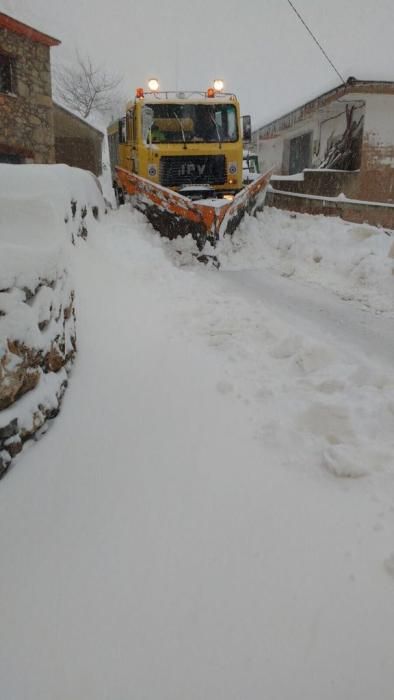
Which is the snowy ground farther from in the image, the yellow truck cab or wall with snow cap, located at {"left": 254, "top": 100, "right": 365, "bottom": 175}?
wall with snow cap, located at {"left": 254, "top": 100, "right": 365, "bottom": 175}

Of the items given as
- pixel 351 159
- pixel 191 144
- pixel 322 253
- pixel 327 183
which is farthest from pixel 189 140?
pixel 351 159

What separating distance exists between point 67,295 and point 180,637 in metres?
2.22

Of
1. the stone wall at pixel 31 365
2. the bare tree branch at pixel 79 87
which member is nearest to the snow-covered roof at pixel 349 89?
the stone wall at pixel 31 365

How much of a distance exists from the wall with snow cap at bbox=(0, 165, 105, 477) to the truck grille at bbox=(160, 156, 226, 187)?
604 cm

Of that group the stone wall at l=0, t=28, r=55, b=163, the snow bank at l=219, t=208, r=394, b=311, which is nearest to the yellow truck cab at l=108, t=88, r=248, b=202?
the snow bank at l=219, t=208, r=394, b=311

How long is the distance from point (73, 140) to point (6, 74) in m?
7.02

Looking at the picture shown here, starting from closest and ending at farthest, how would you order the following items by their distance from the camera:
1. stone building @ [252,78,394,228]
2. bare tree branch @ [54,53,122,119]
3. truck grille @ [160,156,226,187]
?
truck grille @ [160,156,226,187] < stone building @ [252,78,394,228] < bare tree branch @ [54,53,122,119]

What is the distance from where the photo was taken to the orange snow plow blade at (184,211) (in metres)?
7.10

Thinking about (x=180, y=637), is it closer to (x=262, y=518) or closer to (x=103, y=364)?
(x=262, y=518)

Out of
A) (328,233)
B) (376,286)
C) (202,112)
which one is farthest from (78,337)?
(202,112)

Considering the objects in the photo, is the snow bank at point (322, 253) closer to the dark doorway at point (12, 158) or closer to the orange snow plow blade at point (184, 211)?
the orange snow plow blade at point (184, 211)

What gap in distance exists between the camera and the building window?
11195 mm

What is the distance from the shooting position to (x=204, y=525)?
201 centimetres

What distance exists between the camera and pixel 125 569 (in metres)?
1.80
